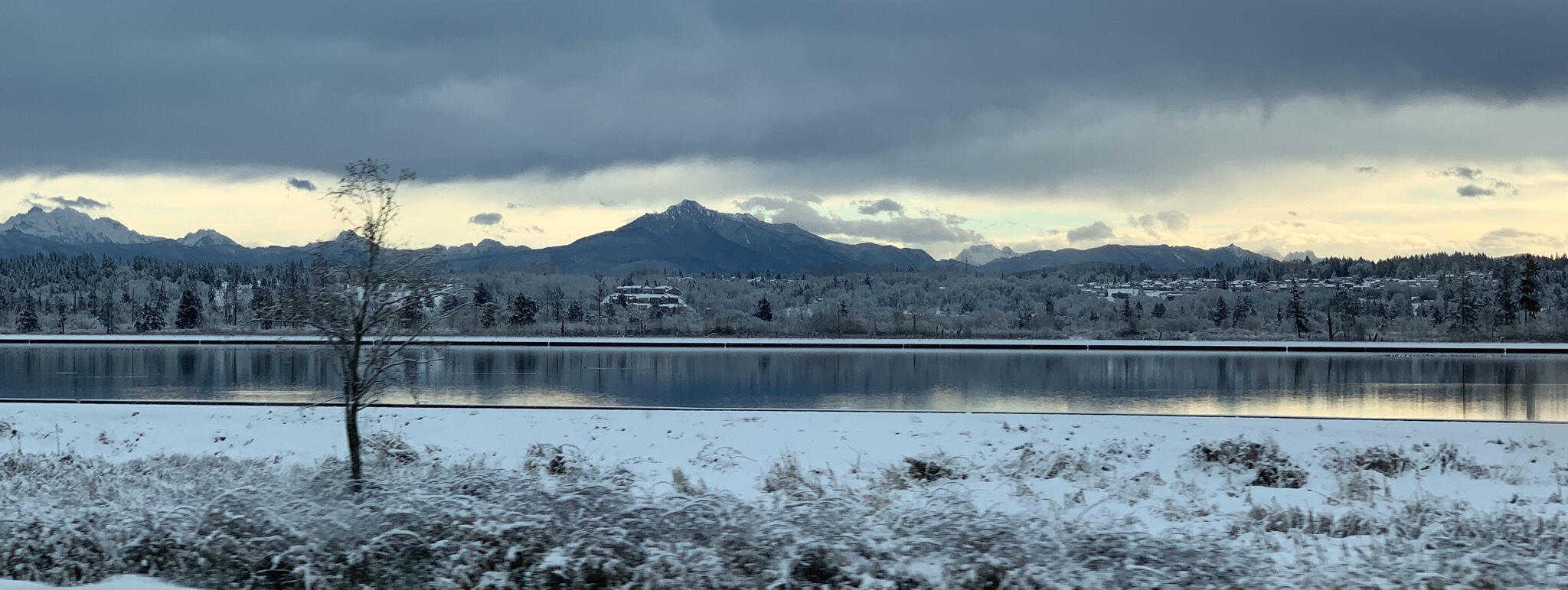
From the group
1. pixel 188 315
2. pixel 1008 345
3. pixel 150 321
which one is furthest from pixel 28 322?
pixel 1008 345

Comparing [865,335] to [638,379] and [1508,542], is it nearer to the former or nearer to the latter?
[638,379]

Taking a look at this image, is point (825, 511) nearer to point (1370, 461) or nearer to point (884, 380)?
point (1370, 461)

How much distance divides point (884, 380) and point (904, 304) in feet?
369

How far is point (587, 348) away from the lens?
56.1 m

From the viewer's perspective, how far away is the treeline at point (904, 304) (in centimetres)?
8219

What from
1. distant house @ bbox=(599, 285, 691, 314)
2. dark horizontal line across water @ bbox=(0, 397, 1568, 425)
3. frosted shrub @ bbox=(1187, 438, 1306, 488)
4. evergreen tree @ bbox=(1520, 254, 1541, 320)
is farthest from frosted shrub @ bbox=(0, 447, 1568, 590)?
distant house @ bbox=(599, 285, 691, 314)

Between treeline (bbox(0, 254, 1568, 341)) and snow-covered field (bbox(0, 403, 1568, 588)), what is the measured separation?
3231mm

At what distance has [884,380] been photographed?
109 feet

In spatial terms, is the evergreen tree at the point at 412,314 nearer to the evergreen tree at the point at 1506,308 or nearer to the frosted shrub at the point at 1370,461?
the frosted shrub at the point at 1370,461

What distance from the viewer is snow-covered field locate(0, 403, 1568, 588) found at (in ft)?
24.9

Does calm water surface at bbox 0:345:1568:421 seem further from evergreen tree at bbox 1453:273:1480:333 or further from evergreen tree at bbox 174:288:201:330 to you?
evergreen tree at bbox 174:288:201:330

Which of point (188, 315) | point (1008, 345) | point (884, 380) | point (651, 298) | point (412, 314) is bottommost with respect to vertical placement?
point (1008, 345)

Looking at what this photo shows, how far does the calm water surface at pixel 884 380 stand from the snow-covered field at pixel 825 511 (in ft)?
22.9

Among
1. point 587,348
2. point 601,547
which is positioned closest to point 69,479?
point 601,547
